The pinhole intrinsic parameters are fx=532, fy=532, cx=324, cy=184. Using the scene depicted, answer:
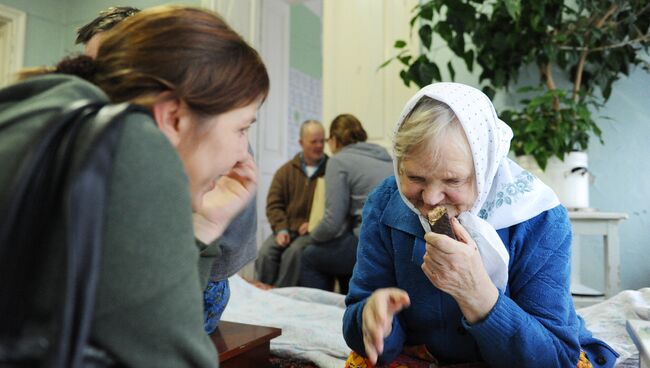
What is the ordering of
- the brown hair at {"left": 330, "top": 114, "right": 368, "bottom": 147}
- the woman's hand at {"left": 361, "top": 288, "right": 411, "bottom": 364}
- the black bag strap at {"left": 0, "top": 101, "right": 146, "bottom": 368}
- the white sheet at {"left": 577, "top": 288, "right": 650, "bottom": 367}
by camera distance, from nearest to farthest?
the black bag strap at {"left": 0, "top": 101, "right": 146, "bottom": 368} < the woman's hand at {"left": 361, "top": 288, "right": 411, "bottom": 364} < the white sheet at {"left": 577, "top": 288, "right": 650, "bottom": 367} < the brown hair at {"left": 330, "top": 114, "right": 368, "bottom": 147}

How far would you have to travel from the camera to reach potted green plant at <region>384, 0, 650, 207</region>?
2541 millimetres

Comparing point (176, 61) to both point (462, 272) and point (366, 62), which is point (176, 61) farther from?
point (366, 62)

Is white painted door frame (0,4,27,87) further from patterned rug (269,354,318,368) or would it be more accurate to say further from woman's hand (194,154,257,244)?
woman's hand (194,154,257,244)

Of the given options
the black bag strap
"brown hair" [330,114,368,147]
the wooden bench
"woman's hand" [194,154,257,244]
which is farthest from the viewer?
"brown hair" [330,114,368,147]

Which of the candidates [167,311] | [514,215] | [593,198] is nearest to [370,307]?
[514,215]

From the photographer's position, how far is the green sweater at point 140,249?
49 cm

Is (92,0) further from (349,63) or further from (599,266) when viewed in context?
(599,266)

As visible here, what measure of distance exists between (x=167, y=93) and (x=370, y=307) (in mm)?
504

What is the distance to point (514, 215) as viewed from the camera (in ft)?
3.38

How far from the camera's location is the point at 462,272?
916 mm

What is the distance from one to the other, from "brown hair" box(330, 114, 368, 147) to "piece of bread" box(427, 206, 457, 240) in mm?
2041

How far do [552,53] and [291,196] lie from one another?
1.78 m

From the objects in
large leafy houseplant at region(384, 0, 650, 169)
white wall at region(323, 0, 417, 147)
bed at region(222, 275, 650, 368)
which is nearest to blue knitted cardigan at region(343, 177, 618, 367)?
bed at region(222, 275, 650, 368)

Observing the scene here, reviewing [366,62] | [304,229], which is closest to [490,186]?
[304,229]
